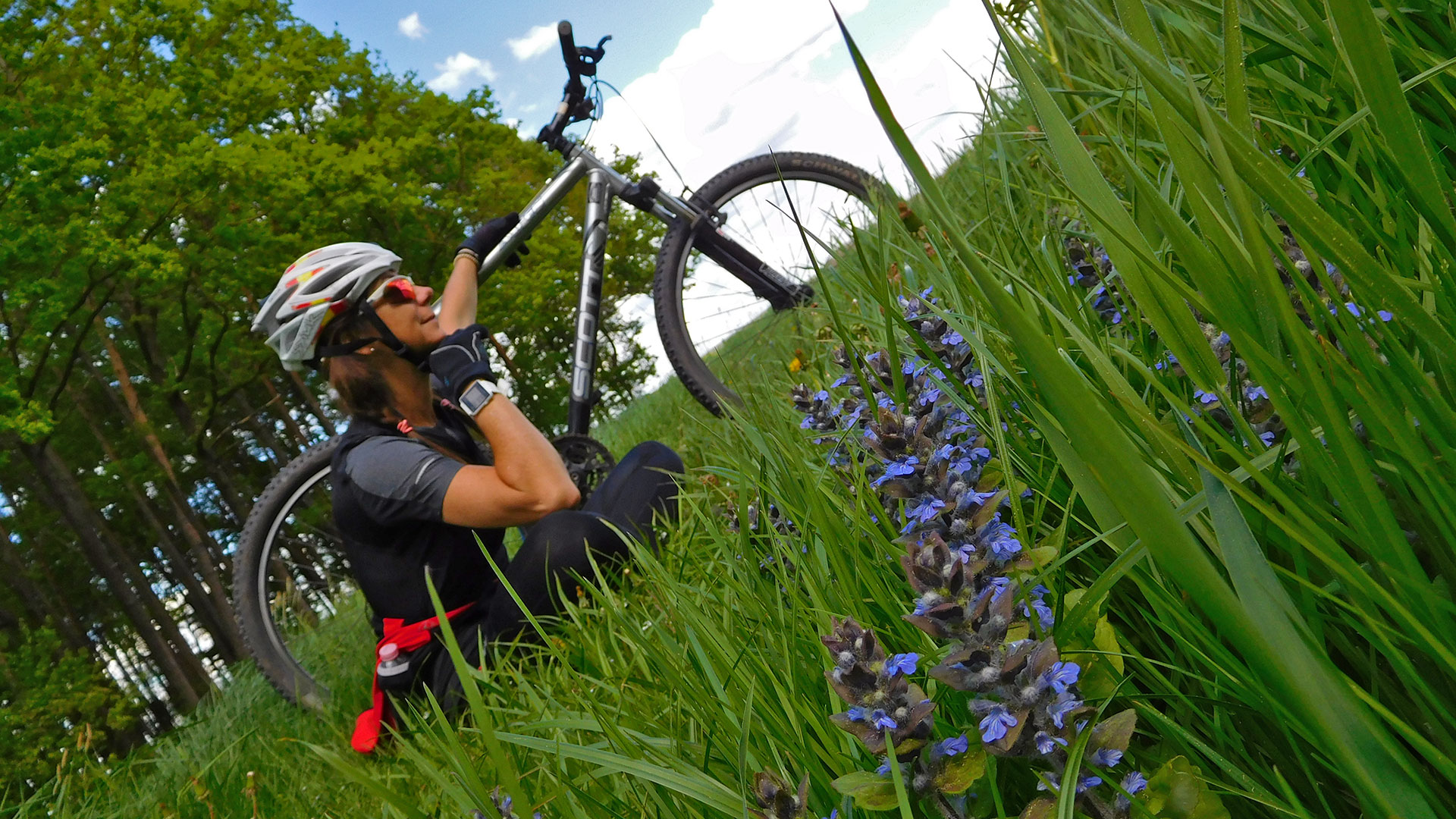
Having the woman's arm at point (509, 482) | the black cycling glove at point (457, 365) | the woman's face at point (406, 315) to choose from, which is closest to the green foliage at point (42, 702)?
the woman's face at point (406, 315)

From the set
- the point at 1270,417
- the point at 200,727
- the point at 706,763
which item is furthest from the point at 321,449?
the point at 1270,417

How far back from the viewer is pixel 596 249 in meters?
5.12

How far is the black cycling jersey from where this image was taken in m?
3.22

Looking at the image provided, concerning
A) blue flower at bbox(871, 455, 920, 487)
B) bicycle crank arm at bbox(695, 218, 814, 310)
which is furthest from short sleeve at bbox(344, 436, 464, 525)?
blue flower at bbox(871, 455, 920, 487)

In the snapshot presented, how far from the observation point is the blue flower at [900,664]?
0.65 m

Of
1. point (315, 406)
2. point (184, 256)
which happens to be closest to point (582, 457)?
point (184, 256)

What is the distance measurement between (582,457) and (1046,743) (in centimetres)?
452

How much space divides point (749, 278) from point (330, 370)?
95.3 inches

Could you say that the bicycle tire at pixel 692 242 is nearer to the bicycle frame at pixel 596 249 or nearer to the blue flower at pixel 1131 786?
the bicycle frame at pixel 596 249

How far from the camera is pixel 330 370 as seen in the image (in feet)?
12.0

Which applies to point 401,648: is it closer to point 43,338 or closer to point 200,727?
point 200,727

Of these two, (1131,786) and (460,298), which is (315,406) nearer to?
(460,298)

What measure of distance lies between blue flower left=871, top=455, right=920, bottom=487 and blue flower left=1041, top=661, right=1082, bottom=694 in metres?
0.28

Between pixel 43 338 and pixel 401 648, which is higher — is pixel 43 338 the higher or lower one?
the higher one
